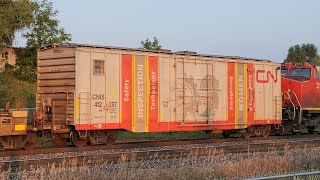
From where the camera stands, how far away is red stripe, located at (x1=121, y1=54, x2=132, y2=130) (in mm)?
17266

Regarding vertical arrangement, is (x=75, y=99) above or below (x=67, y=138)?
above

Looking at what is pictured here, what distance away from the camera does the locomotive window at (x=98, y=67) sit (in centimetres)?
1675

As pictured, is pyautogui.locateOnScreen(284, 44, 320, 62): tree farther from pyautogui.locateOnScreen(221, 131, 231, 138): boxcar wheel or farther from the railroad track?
the railroad track

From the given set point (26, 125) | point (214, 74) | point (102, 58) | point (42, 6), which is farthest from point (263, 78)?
point (42, 6)

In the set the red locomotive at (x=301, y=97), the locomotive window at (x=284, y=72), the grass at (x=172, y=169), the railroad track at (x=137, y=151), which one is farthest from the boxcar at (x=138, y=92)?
the locomotive window at (x=284, y=72)

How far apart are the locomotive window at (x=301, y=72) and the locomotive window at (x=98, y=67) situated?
10.8 metres

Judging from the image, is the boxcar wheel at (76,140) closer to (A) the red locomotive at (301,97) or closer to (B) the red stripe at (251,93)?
(B) the red stripe at (251,93)

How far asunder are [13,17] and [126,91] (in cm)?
1640

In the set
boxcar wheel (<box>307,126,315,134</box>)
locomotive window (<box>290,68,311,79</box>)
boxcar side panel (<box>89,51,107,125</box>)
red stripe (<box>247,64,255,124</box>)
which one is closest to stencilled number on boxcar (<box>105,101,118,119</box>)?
boxcar side panel (<box>89,51,107,125</box>)

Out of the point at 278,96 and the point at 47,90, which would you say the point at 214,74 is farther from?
the point at 47,90

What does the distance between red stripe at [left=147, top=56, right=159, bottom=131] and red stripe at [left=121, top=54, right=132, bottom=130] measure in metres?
0.82

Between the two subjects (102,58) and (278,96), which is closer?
(102,58)

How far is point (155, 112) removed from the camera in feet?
59.2

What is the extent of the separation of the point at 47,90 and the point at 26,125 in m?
2.37
